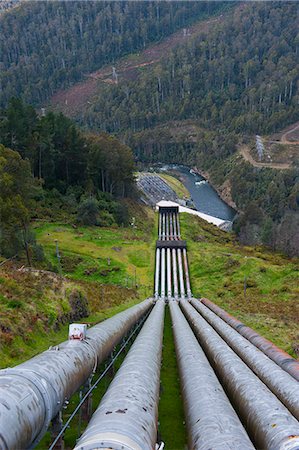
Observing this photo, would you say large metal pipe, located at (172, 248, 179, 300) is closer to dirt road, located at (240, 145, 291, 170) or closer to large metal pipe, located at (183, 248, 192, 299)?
large metal pipe, located at (183, 248, 192, 299)

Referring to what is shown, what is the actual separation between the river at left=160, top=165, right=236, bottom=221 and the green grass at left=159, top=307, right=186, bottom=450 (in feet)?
332

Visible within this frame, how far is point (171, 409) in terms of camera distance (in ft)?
58.4

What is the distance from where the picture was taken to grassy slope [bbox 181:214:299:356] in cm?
Result: 3606

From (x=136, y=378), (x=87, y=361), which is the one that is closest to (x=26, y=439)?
(x=136, y=378)

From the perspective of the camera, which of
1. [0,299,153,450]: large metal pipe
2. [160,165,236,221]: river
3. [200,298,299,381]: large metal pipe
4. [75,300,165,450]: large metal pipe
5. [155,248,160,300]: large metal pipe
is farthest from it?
[160,165,236,221]: river

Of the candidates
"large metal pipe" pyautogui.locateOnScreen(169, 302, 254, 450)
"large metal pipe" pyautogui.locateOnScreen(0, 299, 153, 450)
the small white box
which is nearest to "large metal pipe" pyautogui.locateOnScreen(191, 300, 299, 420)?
"large metal pipe" pyautogui.locateOnScreen(169, 302, 254, 450)

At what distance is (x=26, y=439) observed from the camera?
876 centimetres

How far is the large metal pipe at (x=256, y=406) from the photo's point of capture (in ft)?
32.3

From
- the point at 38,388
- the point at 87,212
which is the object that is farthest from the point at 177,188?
the point at 38,388

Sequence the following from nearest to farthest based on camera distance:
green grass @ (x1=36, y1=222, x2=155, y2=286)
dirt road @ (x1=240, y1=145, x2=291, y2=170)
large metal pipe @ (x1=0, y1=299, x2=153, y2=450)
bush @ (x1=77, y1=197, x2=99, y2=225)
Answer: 1. large metal pipe @ (x1=0, y1=299, x2=153, y2=450)
2. green grass @ (x1=36, y1=222, x2=155, y2=286)
3. bush @ (x1=77, y1=197, x2=99, y2=225)
4. dirt road @ (x1=240, y1=145, x2=291, y2=170)

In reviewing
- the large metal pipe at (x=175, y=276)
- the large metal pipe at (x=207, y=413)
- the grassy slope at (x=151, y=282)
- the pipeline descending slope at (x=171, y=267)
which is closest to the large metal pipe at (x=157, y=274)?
the pipeline descending slope at (x=171, y=267)

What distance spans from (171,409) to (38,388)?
382 inches

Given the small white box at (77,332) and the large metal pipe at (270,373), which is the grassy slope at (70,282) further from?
the large metal pipe at (270,373)

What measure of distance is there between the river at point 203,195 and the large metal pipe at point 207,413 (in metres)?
108
